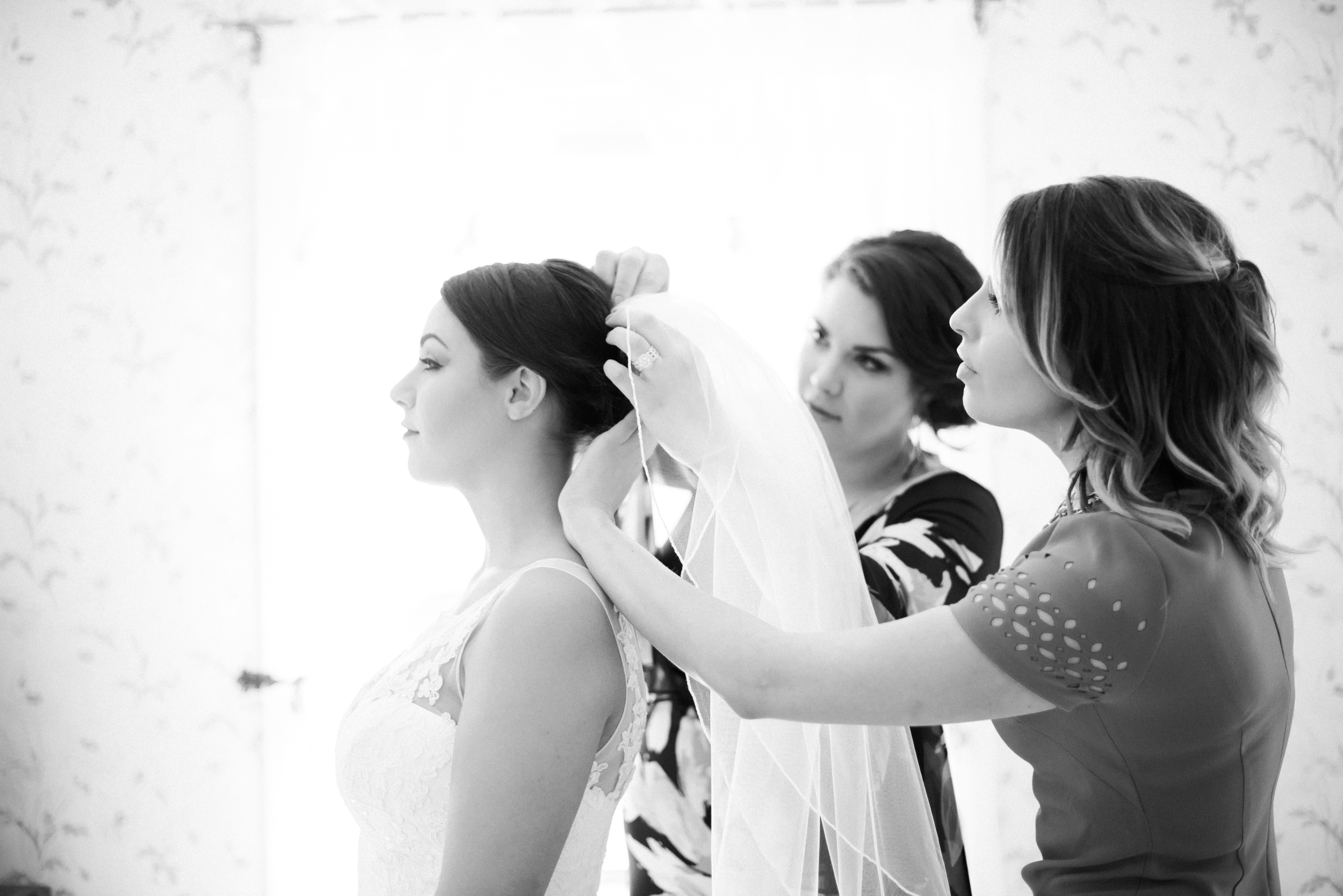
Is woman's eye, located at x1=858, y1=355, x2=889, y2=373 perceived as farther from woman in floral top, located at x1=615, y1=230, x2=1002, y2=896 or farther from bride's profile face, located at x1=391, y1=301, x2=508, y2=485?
A: bride's profile face, located at x1=391, y1=301, x2=508, y2=485

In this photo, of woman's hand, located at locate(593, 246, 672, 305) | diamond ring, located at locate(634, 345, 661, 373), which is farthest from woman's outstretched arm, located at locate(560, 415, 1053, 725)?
woman's hand, located at locate(593, 246, 672, 305)

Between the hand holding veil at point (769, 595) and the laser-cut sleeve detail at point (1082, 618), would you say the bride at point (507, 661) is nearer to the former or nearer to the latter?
the hand holding veil at point (769, 595)

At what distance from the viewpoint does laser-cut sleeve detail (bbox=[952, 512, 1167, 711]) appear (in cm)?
94

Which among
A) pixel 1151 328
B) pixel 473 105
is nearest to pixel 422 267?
pixel 473 105

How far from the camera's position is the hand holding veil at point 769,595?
4.10 feet

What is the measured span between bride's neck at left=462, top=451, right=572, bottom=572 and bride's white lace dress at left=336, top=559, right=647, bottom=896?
90 mm

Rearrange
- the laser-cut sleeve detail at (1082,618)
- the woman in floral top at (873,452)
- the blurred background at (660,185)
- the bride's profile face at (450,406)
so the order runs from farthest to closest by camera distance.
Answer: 1. the blurred background at (660,185)
2. the woman in floral top at (873,452)
3. the bride's profile face at (450,406)
4. the laser-cut sleeve detail at (1082,618)

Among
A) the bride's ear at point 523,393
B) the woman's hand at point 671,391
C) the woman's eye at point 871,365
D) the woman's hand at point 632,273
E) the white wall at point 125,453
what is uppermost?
the woman's hand at point 632,273

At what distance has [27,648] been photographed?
10.8 ft

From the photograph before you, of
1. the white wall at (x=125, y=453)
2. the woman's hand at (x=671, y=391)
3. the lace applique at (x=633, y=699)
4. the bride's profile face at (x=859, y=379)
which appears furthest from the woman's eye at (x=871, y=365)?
the white wall at (x=125, y=453)

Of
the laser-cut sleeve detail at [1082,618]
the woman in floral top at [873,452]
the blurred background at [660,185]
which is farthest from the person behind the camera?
the blurred background at [660,185]

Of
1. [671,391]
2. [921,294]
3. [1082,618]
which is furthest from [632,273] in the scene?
[1082,618]

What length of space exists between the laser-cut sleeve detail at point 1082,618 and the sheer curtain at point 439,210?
2071 millimetres

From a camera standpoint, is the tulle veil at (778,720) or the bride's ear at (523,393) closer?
the tulle veil at (778,720)
